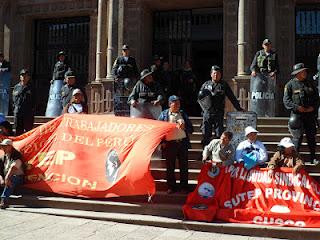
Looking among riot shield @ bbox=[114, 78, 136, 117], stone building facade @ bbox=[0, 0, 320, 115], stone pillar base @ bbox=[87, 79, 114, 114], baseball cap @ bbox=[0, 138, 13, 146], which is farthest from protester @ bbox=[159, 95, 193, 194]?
stone pillar base @ bbox=[87, 79, 114, 114]

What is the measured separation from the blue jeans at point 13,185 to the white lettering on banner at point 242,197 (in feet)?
12.2

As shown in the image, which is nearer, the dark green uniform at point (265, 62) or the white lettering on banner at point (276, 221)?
the white lettering on banner at point (276, 221)

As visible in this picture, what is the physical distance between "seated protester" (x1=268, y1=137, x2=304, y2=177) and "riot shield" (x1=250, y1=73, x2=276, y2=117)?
451cm

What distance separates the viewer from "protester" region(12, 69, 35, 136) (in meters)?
9.92

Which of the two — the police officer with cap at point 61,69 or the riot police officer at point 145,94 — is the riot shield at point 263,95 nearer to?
the riot police officer at point 145,94

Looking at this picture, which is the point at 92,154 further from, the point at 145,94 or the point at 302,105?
the point at 302,105

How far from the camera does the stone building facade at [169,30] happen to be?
526 inches

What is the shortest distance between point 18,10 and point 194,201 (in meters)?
13.8

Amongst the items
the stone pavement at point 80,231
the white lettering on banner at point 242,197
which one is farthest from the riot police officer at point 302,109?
the stone pavement at point 80,231

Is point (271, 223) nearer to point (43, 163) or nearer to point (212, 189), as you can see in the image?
point (212, 189)

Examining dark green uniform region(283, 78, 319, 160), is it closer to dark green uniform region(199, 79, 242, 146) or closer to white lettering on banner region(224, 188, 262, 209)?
dark green uniform region(199, 79, 242, 146)

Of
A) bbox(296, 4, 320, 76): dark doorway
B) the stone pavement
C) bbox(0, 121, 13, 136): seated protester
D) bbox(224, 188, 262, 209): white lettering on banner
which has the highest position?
bbox(296, 4, 320, 76): dark doorway

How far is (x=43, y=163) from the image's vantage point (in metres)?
8.09

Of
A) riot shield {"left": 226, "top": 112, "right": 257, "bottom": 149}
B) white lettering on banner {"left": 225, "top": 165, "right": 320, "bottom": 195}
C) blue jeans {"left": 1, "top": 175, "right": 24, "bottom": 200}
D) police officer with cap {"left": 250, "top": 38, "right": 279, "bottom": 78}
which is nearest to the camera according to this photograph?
white lettering on banner {"left": 225, "top": 165, "right": 320, "bottom": 195}
